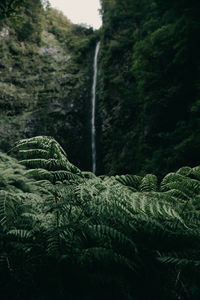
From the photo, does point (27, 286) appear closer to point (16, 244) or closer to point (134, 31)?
point (16, 244)

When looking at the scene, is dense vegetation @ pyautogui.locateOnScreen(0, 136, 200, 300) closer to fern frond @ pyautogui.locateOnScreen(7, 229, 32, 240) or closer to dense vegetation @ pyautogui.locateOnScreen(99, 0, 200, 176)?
fern frond @ pyautogui.locateOnScreen(7, 229, 32, 240)

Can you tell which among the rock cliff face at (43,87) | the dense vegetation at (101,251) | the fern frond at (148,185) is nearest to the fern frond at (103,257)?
the dense vegetation at (101,251)

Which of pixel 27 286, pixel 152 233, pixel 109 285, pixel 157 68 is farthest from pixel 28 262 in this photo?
pixel 157 68

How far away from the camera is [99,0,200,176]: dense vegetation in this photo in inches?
191

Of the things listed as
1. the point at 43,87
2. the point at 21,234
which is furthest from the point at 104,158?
the point at 21,234

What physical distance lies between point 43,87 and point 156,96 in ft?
28.6

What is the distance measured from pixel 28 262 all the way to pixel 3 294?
156mm

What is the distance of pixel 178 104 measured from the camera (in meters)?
5.90

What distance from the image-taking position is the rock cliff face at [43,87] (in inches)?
432

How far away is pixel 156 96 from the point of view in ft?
19.5

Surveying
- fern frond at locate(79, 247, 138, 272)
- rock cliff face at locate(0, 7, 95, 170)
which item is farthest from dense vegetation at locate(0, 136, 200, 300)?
rock cliff face at locate(0, 7, 95, 170)

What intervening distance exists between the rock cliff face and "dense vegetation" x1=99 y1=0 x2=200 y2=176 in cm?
167

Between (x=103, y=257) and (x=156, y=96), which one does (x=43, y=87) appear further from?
(x=103, y=257)

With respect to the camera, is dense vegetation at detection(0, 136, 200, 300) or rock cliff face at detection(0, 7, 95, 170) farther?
rock cliff face at detection(0, 7, 95, 170)
